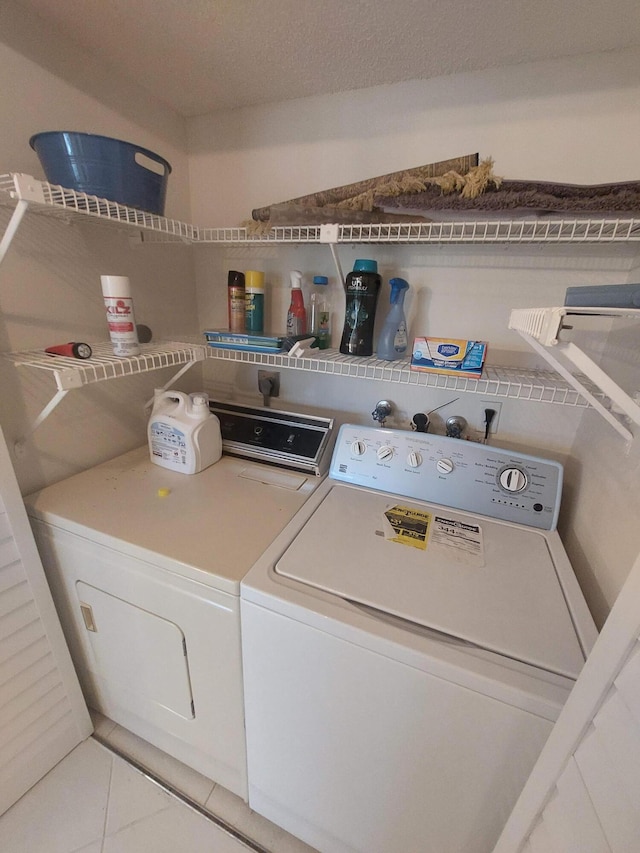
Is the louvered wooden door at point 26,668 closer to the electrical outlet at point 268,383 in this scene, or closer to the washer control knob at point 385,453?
the electrical outlet at point 268,383

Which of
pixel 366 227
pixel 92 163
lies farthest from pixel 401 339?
pixel 92 163

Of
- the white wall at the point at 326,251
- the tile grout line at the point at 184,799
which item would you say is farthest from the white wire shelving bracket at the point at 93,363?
the tile grout line at the point at 184,799

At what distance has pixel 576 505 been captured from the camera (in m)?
1.15

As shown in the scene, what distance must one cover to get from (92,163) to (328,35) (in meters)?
0.74

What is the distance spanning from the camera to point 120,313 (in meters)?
1.06

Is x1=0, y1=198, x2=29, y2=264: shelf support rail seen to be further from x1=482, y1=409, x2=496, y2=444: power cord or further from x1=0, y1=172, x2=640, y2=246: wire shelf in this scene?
x1=482, y1=409, x2=496, y2=444: power cord

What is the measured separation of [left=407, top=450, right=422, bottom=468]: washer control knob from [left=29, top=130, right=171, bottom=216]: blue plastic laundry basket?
1.13 metres

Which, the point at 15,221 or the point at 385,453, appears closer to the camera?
the point at 15,221

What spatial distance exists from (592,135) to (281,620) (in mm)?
1590

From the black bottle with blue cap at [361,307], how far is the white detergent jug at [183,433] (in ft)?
1.95

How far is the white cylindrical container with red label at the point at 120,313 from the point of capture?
3.38 feet

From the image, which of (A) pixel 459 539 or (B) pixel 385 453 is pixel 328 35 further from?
(A) pixel 459 539

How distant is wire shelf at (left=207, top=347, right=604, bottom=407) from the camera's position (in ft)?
3.40

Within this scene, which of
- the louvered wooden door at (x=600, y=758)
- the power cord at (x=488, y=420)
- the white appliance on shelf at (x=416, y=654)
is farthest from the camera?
the power cord at (x=488, y=420)
